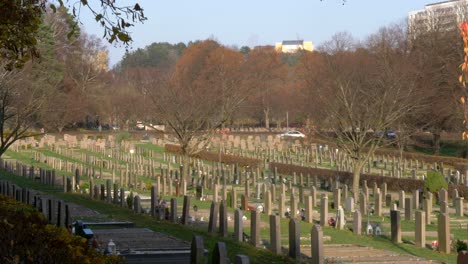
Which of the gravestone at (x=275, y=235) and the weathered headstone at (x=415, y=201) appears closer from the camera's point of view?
the gravestone at (x=275, y=235)

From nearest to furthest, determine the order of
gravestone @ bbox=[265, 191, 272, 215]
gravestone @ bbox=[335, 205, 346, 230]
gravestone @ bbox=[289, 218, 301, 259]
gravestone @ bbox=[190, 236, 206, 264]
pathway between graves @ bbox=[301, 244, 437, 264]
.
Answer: gravestone @ bbox=[190, 236, 206, 264] < pathway between graves @ bbox=[301, 244, 437, 264] < gravestone @ bbox=[289, 218, 301, 259] < gravestone @ bbox=[335, 205, 346, 230] < gravestone @ bbox=[265, 191, 272, 215]

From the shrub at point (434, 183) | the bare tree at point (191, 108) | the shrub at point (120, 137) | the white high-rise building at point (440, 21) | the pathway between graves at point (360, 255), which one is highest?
the white high-rise building at point (440, 21)

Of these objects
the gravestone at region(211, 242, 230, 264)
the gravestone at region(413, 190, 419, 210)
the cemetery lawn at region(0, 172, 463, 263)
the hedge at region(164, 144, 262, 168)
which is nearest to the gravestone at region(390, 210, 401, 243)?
the cemetery lawn at region(0, 172, 463, 263)

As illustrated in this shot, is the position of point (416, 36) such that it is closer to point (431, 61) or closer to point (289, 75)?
point (431, 61)

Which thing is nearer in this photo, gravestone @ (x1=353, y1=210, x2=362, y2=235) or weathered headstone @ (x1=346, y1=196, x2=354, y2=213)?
gravestone @ (x1=353, y1=210, x2=362, y2=235)

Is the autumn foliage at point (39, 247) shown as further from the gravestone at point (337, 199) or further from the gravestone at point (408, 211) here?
the gravestone at point (337, 199)

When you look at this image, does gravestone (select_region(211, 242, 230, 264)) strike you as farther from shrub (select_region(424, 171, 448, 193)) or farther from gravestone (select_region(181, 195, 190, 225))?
Answer: shrub (select_region(424, 171, 448, 193))

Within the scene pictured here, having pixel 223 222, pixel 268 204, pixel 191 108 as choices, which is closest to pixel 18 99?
pixel 191 108

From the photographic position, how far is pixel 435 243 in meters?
18.9

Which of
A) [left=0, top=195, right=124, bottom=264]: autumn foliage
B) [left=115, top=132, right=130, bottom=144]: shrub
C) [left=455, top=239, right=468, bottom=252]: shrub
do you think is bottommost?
[left=455, top=239, right=468, bottom=252]: shrub

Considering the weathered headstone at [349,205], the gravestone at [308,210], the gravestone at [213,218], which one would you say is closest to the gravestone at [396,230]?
the gravestone at [213,218]

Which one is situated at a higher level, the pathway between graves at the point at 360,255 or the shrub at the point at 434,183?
the shrub at the point at 434,183

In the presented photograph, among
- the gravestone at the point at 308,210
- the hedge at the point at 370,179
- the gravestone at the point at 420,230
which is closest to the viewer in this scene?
the gravestone at the point at 420,230

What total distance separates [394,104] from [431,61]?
22.4 m
